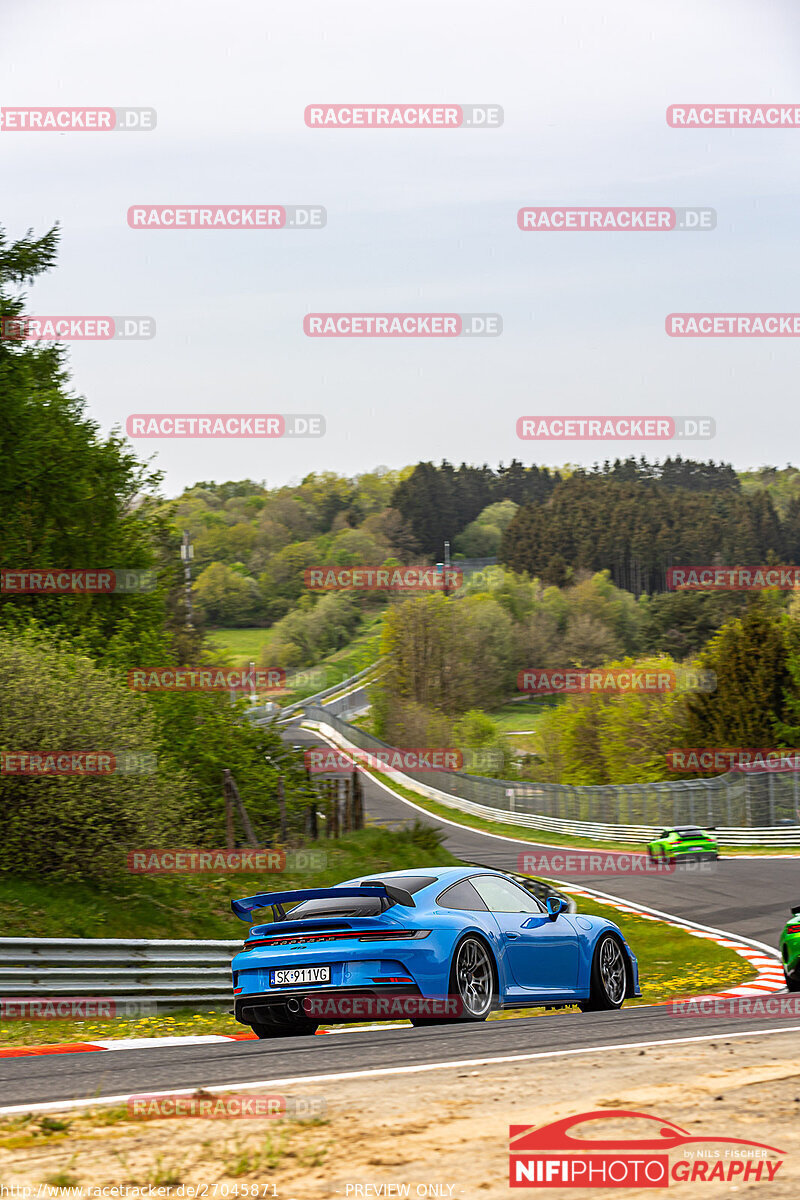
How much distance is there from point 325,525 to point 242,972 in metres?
179

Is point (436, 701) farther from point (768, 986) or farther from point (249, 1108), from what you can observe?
point (249, 1108)

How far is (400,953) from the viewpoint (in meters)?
8.07

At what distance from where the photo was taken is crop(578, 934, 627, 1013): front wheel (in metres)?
9.96

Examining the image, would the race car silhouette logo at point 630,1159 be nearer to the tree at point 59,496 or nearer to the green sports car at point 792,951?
the green sports car at point 792,951

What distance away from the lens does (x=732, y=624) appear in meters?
59.8

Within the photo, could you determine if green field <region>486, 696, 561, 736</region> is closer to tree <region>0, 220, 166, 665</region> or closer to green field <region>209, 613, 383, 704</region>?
green field <region>209, 613, 383, 704</region>
